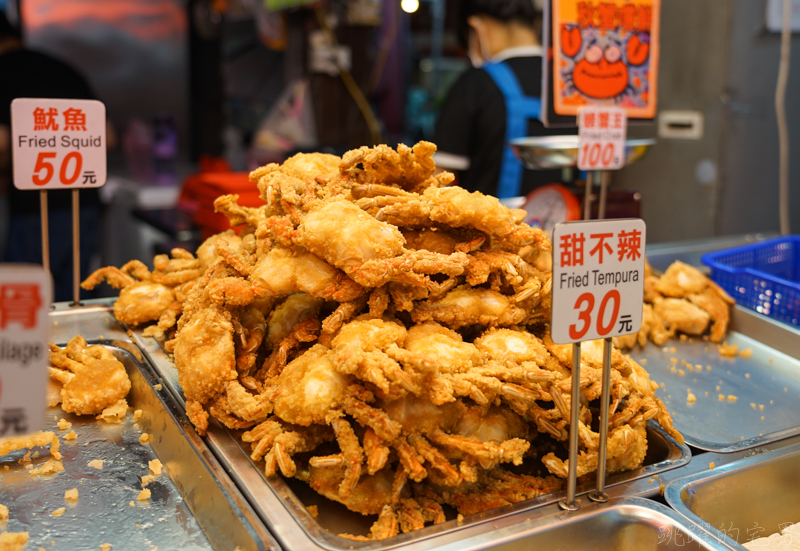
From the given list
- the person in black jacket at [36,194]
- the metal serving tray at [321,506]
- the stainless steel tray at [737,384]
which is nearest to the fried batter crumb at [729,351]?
the stainless steel tray at [737,384]

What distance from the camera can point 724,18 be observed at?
397 centimetres

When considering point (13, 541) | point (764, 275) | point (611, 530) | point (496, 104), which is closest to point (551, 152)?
point (764, 275)

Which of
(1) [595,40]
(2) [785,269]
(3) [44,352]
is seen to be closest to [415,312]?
(3) [44,352]

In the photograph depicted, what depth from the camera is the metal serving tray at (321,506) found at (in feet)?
3.53

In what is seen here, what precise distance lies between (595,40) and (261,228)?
5.81 feet

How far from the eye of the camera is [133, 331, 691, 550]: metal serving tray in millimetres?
1076

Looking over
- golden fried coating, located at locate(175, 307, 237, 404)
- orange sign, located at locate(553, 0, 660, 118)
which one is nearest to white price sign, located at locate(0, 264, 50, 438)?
golden fried coating, located at locate(175, 307, 237, 404)

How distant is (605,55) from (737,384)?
1.45 metres

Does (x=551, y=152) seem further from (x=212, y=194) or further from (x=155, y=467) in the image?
(x=212, y=194)

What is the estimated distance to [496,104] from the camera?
3416mm

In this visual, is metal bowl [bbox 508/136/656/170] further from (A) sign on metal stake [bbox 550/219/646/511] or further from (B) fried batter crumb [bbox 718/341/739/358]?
(A) sign on metal stake [bbox 550/219/646/511]

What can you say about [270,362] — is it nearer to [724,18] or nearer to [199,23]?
[724,18]

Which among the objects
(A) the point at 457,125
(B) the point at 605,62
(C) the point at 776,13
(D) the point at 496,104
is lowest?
(A) the point at 457,125

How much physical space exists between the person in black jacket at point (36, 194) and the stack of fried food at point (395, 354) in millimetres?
2644
